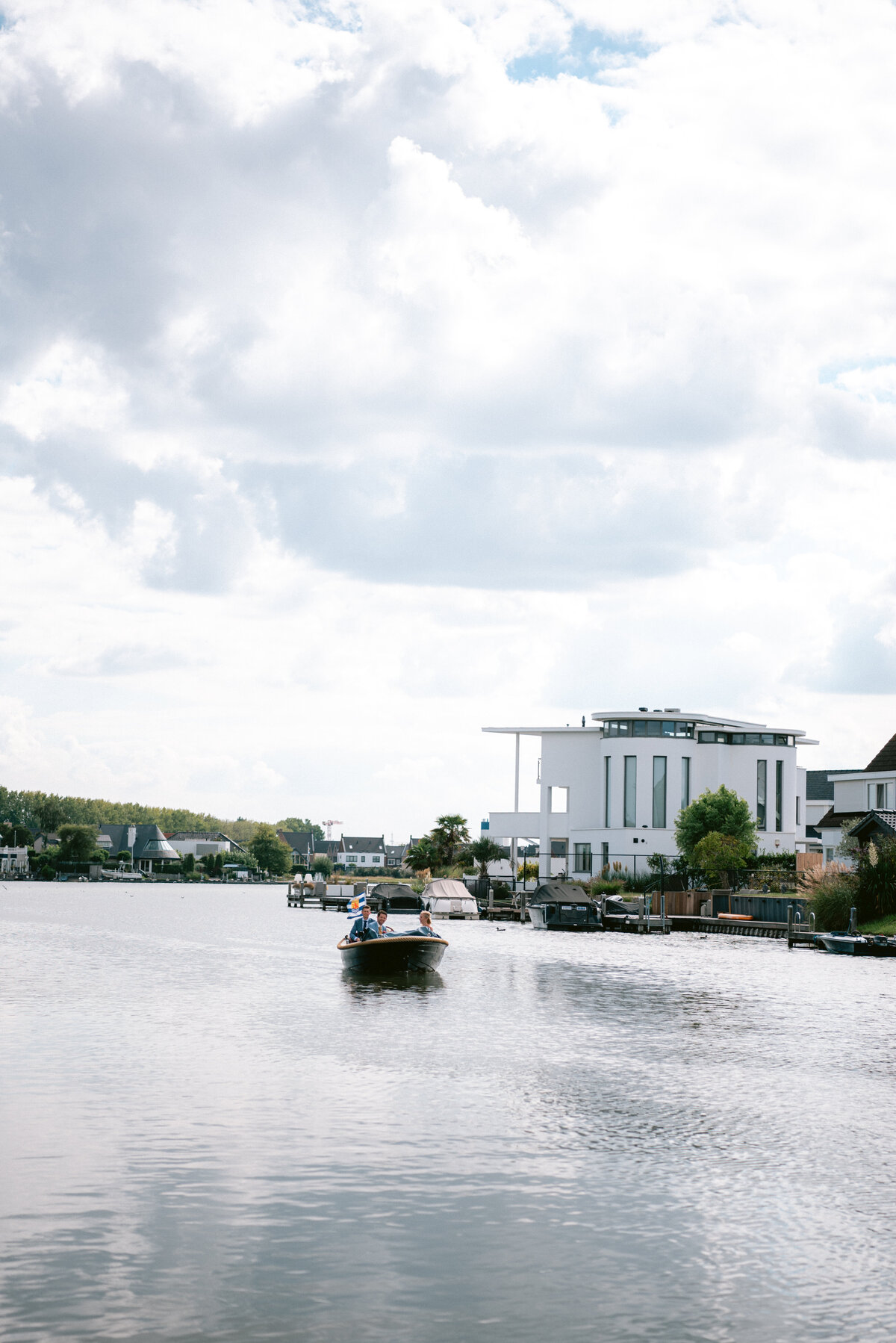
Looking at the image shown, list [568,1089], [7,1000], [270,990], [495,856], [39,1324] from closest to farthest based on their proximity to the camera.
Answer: [39,1324]
[568,1089]
[7,1000]
[270,990]
[495,856]

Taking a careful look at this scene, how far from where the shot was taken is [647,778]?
362 ft

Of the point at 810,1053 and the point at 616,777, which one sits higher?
the point at 616,777

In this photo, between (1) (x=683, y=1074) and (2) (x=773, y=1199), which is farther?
(1) (x=683, y=1074)

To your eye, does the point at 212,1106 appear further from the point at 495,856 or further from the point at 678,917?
the point at 495,856

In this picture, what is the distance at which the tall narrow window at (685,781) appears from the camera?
11056 centimetres

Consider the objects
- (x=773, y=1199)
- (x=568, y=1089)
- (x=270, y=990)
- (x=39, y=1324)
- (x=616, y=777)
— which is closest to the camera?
(x=39, y=1324)

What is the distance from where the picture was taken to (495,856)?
393ft

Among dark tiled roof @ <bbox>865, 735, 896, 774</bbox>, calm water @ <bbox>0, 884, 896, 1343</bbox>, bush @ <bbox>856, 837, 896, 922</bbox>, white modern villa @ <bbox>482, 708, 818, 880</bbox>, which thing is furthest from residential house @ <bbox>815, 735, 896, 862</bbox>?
calm water @ <bbox>0, 884, 896, 1343</bbox>

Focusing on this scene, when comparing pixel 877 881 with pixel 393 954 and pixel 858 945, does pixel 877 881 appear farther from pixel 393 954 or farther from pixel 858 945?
pixel 393 954

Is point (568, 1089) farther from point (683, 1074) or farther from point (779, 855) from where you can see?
point (779, 855)

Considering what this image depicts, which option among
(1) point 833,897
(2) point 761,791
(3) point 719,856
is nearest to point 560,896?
(3) point 719,856

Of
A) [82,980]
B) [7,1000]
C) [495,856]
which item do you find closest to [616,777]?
[495,856]

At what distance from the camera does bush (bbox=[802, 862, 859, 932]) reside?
63688mm

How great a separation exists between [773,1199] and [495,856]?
10351cm
